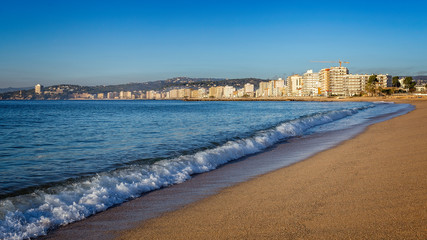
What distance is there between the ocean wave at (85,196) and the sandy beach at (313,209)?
1.22 meters

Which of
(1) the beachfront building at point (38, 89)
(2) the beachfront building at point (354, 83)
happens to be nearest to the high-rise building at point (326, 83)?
(2) the beachfront building at point (354, 83)

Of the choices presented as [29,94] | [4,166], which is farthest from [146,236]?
[29,94]

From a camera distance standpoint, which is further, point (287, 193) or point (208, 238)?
point (287, 193)

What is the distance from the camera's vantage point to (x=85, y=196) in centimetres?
512

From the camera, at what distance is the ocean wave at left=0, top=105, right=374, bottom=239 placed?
13.4ft

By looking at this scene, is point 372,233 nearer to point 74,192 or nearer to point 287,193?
point 287,193

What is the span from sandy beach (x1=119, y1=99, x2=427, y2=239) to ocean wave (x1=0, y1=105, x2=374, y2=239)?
4.00 feet

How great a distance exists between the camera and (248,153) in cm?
1039

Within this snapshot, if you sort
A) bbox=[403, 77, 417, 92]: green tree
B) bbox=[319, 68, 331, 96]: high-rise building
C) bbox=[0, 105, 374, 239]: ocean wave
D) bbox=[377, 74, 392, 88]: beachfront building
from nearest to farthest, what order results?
bbox=[0, 105, 374, 239]: ocean wave < bbox=[403, 77, 417, 92]: green tree < bbox=[377, 74, 392, 88]: beachfront building < bbox=[319, 68, 331, 96]: high-rise building

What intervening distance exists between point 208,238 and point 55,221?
2.23 metres

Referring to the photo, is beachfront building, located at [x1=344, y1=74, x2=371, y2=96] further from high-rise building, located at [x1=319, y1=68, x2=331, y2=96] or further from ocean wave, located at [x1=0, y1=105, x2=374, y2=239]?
ocean wave, located at [x1=0, y1=105, x2=374, y2=239]

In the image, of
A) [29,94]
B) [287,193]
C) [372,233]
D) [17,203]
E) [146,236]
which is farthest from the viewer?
[29,94]

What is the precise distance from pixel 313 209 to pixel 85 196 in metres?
3.54

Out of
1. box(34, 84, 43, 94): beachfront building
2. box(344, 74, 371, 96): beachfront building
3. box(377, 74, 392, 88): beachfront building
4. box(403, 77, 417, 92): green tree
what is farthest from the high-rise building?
box(34, 84, 43, 94): beachfront building
